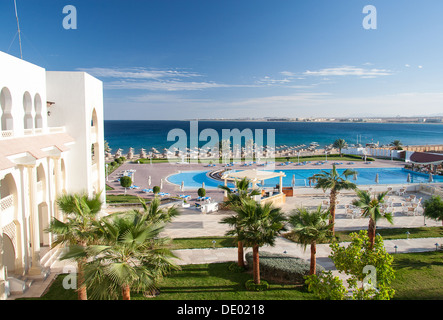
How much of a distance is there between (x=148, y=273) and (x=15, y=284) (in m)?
6.85

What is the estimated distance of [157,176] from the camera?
35281 mm

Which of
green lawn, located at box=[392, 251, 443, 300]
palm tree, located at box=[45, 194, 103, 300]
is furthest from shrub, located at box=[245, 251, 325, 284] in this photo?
palm tree, located at box=[45, 194, 103, 300]

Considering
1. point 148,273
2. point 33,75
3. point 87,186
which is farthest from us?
point 87,186

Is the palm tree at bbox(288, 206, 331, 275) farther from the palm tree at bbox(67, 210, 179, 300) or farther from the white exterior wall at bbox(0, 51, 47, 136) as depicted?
the white exterior wall at bbox(0, 51, 47, 136)

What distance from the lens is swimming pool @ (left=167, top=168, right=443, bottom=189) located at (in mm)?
32875

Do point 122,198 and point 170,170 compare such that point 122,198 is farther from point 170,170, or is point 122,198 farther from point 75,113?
point 170,170

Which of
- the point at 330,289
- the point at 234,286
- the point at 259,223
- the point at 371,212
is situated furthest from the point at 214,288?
the point at 371,212

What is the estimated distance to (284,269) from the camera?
476 inches

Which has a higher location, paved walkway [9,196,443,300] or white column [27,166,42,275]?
white column [27,166,42,275]

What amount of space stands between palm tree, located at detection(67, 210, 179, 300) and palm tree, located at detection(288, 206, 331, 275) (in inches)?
192

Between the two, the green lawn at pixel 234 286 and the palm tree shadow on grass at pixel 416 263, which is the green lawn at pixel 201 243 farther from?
the palm tree shadow on grass at pixel 416 263

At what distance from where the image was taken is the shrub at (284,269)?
1192cm
